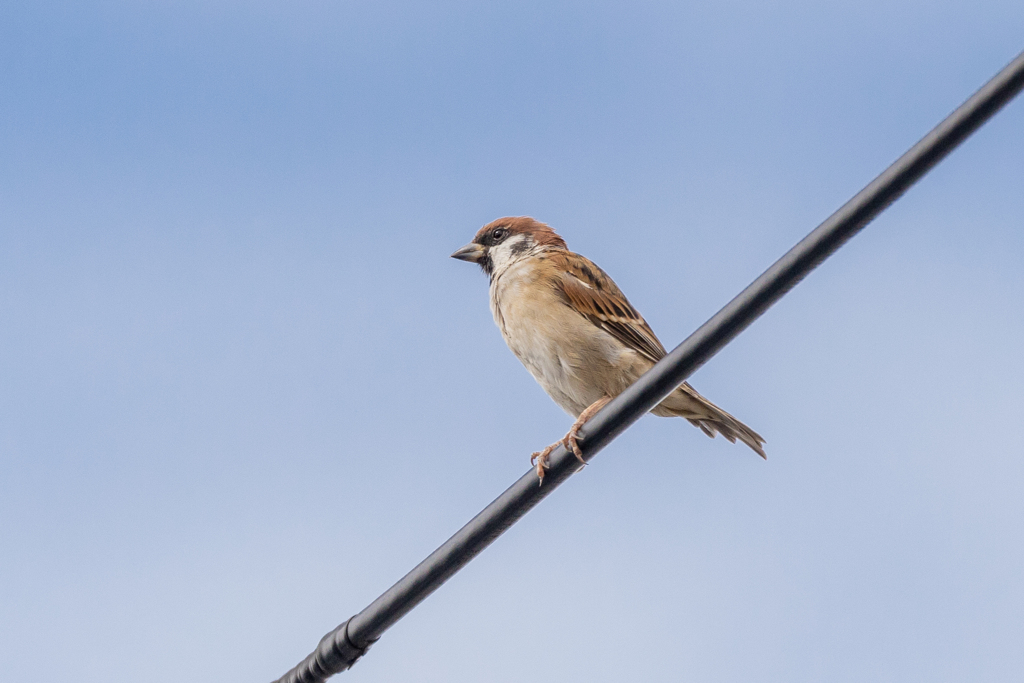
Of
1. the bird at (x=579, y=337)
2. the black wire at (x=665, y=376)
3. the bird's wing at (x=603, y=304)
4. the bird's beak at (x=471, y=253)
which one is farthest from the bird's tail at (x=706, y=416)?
the black wire at (x=665, y=376)

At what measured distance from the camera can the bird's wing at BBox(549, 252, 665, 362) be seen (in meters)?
6.85

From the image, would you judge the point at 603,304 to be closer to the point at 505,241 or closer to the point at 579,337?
the point at 579,337

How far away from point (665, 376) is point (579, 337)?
319 cm

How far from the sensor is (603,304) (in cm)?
698

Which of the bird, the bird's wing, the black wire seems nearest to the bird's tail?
the bird

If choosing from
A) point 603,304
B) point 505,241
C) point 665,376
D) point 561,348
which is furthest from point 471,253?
point 665,376

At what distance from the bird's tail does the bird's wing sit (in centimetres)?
32

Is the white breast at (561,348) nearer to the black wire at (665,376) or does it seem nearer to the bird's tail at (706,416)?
the bird's tail at (706,416)

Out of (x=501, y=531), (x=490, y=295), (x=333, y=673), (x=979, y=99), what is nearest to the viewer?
(x=979, y=99)

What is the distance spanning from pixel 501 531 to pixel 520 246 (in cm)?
441

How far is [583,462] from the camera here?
3.85 meters

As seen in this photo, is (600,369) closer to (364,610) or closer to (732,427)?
(732,427)

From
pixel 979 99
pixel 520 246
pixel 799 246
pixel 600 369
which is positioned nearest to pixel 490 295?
pixel 520 246

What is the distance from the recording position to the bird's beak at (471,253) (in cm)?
807
